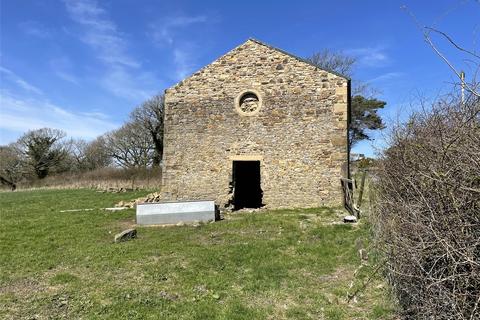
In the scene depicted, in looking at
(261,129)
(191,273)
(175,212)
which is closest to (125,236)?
(175,212)

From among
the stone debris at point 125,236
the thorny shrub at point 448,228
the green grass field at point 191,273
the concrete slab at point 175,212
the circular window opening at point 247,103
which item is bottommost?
the green grass field at point 191,273

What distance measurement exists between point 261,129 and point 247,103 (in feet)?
3.88

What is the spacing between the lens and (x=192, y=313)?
5270mm

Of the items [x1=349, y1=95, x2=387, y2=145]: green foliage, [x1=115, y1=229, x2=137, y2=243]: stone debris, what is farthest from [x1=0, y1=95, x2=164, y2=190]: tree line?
[x1=115, y1=229, x2=137, y2=243]: stone debris

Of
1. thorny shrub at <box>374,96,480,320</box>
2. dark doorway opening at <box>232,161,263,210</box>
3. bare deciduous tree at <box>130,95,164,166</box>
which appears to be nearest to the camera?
thorny shrub at <box>374,96,480,320</box>

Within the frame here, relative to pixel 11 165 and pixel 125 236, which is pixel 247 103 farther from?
pixel 11 165

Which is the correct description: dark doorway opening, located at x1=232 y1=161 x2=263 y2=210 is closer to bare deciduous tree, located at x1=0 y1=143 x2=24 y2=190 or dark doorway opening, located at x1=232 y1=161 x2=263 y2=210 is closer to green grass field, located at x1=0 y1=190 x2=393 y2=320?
green grass field, located at x1=0 y1=190 x2=393 y2=320

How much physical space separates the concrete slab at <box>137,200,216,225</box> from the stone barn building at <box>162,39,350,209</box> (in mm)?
2884

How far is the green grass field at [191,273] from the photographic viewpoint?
5.39m

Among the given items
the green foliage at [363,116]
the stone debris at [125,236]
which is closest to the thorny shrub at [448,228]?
the stone debris at [125,236]

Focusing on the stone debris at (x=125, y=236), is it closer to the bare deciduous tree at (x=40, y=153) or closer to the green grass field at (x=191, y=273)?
the green grass field at (x=191, y=273)

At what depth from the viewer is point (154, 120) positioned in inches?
1820

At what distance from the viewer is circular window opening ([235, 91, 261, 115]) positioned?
1482 centimetres

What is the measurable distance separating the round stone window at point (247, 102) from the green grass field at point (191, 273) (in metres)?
5.01
